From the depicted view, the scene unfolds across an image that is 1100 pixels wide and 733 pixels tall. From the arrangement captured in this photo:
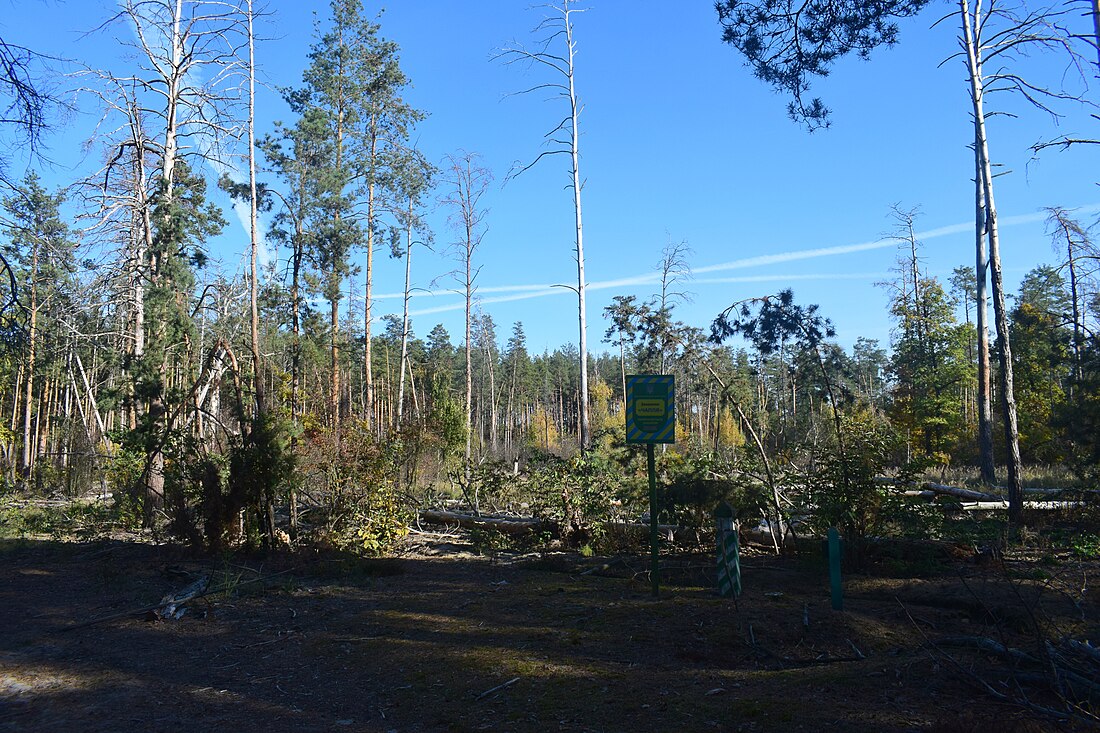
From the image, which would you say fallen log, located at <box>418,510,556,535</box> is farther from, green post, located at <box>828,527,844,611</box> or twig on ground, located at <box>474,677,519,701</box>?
twig on ground, located at <box>474,677,519,701</box>

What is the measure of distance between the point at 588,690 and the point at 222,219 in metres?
23.3

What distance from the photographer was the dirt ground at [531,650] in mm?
4645

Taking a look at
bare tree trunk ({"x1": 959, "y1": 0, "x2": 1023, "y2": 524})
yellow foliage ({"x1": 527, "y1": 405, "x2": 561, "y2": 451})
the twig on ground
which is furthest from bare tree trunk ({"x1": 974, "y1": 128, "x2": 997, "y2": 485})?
yellow foliage ({"x1": 527, "y1": 405, "x2": 561, "y2": 451})

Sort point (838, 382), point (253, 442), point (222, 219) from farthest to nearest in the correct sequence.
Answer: point (222, 219)
point (253, 442)
point (838, 382)

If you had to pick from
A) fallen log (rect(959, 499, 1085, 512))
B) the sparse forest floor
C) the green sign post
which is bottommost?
the sparse forest floor

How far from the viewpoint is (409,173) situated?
3002 cm

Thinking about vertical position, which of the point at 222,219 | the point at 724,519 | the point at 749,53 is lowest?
the point at 724,519

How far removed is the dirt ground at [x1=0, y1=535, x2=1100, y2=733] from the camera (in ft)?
15.2

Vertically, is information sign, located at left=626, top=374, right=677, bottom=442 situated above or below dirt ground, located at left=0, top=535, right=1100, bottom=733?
above

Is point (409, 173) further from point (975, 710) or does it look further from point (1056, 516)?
point (975, 710)

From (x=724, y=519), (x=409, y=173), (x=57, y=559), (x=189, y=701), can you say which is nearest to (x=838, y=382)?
(x=724, y=519)

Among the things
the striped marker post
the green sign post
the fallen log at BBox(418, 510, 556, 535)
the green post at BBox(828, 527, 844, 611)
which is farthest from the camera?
the fallen log at BBox(418, 510, 556, 535)

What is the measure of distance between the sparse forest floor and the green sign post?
179cm

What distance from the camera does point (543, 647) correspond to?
6.64 meters
